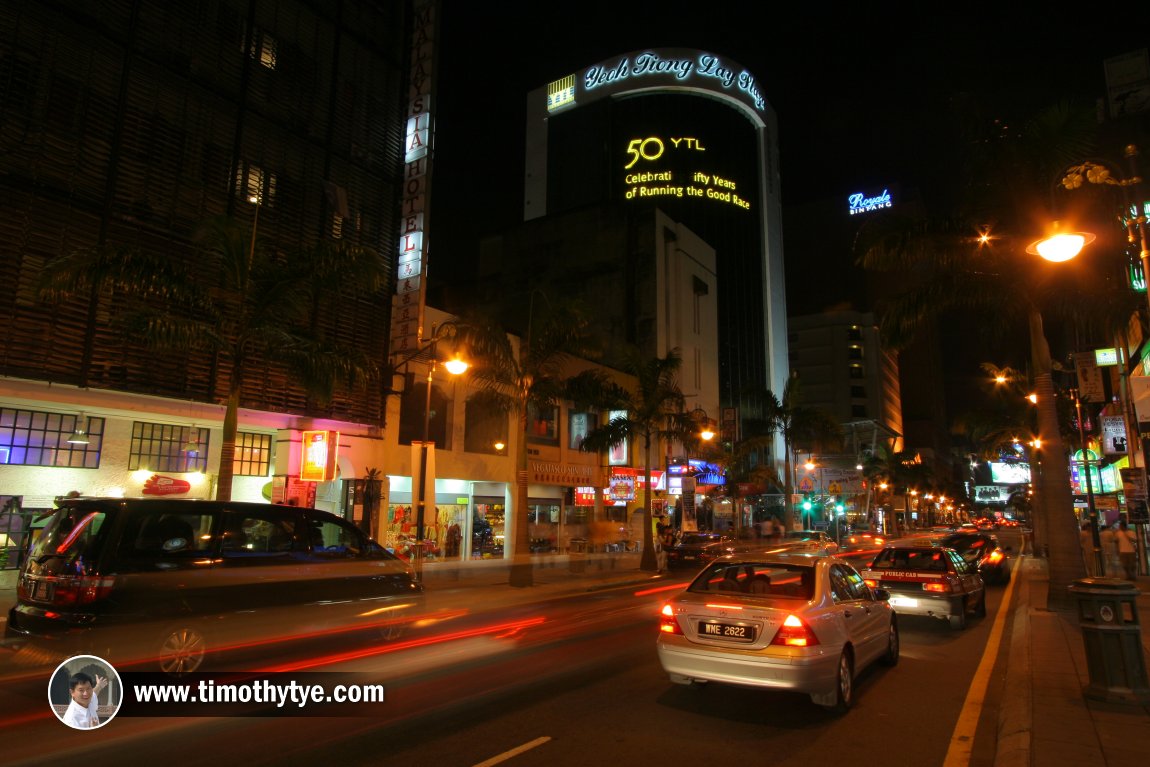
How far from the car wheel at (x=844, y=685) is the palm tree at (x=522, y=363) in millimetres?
13917

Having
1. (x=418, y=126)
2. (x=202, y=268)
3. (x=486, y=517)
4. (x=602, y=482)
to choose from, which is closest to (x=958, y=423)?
(x=602, y=482)

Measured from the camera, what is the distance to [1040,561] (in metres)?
32.2

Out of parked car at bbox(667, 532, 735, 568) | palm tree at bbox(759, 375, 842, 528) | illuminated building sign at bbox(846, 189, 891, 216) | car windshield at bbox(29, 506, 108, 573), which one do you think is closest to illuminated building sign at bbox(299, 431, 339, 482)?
car windshield at bbox(29, 506, 108, 573)

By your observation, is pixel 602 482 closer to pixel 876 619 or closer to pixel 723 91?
pixel 876 619

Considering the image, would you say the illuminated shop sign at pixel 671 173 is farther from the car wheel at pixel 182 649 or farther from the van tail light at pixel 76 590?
the van tail light at pixel 76 590

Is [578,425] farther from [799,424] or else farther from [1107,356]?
[1107,356]

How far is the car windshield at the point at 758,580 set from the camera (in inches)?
299

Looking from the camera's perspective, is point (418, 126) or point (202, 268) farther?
point (418, 126)

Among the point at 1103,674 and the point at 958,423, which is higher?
the point at 958,423

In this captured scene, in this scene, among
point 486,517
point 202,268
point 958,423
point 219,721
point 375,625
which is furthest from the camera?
point 958,423

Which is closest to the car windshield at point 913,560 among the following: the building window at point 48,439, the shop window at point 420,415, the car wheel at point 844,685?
the car wheel at point 844,685

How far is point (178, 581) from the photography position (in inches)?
301

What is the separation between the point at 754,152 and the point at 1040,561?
220ft

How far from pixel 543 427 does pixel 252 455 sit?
15285mm
